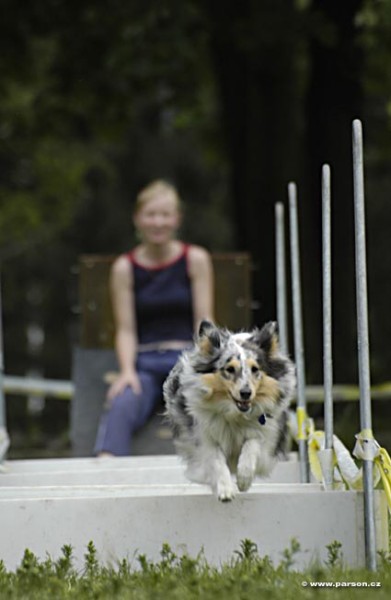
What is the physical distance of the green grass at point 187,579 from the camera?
4.52m

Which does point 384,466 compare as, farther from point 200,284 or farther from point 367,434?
point 200,284

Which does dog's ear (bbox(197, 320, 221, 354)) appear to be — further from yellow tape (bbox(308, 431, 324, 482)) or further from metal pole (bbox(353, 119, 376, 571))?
metal pole (bbox(353, 119, 376, 571))

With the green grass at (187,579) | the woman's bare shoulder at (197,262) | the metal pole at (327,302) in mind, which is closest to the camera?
the green grass at (187,579)

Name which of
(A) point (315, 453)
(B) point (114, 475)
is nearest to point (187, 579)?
(A) point (315, 453)

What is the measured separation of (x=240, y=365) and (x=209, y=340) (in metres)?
0.21

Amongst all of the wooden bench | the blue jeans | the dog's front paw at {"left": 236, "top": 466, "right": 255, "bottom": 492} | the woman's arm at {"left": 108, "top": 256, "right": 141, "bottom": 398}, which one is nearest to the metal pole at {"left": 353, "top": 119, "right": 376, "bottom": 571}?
the dog's front paw at {"left": 236, "top": 466, "right": 255, "bottom": 492}

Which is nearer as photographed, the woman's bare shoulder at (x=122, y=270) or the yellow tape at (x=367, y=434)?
the yellow tape at (x=367, y=434)

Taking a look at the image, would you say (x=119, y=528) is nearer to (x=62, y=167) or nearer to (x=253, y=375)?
(x=253, y=375)

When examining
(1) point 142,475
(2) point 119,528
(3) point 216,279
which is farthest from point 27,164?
(2) point 119,528

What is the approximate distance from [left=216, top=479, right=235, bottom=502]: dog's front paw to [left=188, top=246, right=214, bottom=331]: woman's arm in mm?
3646

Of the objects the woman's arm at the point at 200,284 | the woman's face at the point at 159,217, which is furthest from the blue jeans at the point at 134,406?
the woman's face at the point at 159,217

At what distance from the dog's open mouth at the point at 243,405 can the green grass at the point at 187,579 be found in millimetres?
701

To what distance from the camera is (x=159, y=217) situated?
938 centimetres

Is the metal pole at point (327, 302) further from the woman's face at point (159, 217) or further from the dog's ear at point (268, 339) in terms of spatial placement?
the woman's face at point (159, 217)
